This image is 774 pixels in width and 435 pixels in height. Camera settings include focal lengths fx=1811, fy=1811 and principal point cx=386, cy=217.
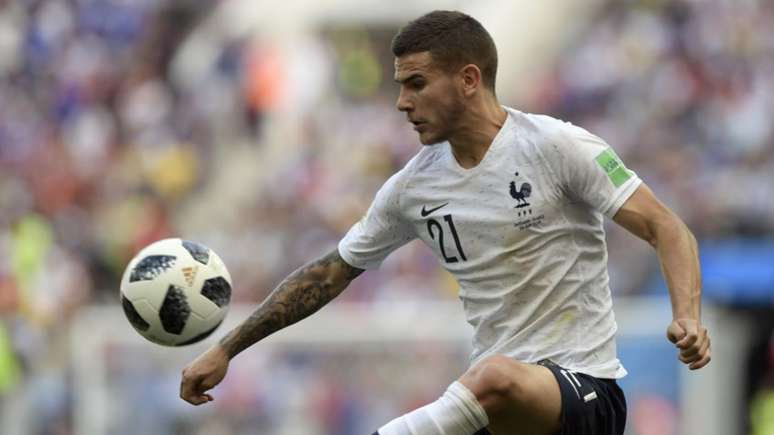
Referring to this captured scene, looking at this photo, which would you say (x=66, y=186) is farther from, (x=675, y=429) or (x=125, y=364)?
(x=675, y=429)

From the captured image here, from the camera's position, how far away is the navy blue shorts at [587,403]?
21.5ft

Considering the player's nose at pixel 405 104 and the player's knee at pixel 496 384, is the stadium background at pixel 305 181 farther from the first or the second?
the player's knee at pixel 496 384

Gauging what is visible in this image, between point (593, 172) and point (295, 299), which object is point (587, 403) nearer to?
point (593, 172)

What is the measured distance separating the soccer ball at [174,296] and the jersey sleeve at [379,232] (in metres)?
0.54

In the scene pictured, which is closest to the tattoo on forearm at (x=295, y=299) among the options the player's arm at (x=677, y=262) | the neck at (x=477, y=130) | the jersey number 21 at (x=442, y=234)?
the jersey number 21 at (x=442, y=234)

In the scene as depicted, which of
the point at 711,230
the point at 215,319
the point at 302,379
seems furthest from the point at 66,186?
the point at 215,319

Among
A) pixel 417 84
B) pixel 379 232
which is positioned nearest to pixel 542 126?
pixel 417 84

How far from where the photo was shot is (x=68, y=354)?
15188mm

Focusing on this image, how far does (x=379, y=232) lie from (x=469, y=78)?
794mm

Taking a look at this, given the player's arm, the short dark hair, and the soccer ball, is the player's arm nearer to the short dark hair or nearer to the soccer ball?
the short dark hair

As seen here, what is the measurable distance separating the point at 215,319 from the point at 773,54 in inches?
448

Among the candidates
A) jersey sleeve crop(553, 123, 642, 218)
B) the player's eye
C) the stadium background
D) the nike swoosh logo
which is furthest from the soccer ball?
the stadium background

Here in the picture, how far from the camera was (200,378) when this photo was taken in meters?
6.89

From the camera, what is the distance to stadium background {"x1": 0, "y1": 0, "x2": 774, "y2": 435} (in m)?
13.9
